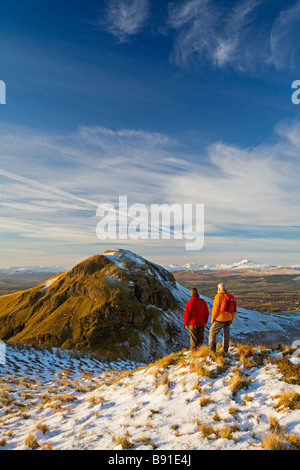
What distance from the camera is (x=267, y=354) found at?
941 centimetres

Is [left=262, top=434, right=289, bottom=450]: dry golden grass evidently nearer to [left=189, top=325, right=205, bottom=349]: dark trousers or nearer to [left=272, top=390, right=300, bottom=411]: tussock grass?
[left=272, top=390, right=300, bottom=411]: tussock grass

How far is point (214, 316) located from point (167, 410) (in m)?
4.43

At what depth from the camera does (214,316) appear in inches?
409

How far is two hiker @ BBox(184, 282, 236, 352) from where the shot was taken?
10195 mm

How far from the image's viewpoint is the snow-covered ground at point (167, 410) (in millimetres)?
5773

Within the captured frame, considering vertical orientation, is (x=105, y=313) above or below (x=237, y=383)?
below

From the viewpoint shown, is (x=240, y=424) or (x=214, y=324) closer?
(x=240, y=424)

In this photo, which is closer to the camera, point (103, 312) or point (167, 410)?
point (167, 410)

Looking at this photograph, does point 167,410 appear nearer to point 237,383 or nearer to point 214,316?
point 237,383

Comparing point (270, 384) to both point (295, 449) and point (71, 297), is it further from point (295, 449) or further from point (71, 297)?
point (71, 297)

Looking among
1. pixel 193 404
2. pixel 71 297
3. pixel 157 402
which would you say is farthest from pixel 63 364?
pixel 71 297

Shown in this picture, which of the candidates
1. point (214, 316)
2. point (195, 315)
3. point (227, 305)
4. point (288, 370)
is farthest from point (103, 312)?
point (288, 370)

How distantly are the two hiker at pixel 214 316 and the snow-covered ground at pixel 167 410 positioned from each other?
1.00 m
